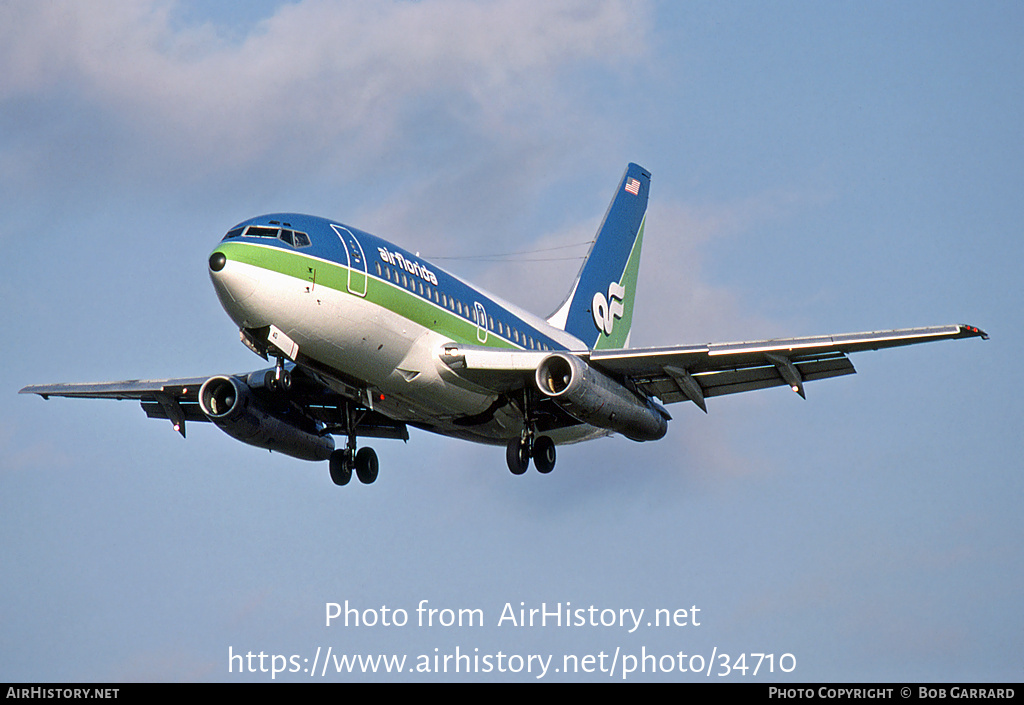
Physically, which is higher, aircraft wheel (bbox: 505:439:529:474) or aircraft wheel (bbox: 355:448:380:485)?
aircraft wheel (bbox: 355:448:380:485)

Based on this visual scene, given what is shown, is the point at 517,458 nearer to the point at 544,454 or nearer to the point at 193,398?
the point at 544,454

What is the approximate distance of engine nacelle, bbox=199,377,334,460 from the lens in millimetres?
41906

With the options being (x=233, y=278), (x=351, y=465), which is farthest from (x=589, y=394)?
(x=233, y=278)

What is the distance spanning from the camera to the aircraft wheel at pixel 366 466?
142ft

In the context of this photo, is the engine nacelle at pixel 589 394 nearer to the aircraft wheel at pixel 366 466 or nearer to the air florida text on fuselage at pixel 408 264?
the air florida text on fuselage at pixel 408 264

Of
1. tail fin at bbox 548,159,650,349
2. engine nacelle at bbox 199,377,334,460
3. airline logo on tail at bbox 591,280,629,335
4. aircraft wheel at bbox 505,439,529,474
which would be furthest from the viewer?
airline logo on tail at bbox 591,280,629,335

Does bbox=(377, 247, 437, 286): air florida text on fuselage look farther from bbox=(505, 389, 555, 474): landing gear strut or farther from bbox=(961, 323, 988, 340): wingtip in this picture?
bbox=(961, 323, 988, 340): wingtip

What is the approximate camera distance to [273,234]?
35.1m

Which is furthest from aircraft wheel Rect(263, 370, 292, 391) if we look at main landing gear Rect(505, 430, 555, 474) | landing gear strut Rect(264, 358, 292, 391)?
main landing gear Rect(505, 430, 555, 474)

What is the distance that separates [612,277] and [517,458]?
1669 cm

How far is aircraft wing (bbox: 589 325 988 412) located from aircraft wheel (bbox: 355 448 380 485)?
27.2 feet

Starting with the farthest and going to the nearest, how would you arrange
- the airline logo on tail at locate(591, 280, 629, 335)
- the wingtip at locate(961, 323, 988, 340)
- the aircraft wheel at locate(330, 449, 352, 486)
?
the airline logo on tail at locate(591, 280, 629, 335)
the aircraft wheel at locate(330, 449, 352, 486)
the wingtip at locate(961, 323, 988, 340)
